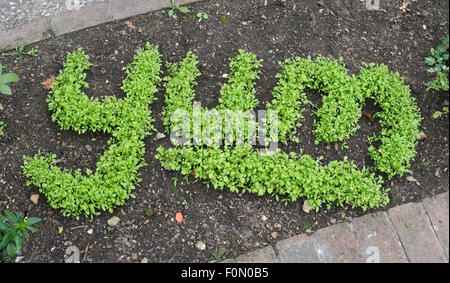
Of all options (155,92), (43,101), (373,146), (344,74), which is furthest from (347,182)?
(43,101)

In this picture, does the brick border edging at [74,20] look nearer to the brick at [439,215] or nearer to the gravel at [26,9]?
the gravel at [26,9]

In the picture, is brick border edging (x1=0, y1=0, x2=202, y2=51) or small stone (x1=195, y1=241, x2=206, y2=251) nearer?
small stone (x1=195, y1=241, x2=206, y2=251)

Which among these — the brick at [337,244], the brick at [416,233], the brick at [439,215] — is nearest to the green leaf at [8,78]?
the brick at [337,244]

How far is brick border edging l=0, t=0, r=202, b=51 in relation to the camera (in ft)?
13.0

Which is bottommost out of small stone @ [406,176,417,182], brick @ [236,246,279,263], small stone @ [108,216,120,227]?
brick @ [236,246,279,263]

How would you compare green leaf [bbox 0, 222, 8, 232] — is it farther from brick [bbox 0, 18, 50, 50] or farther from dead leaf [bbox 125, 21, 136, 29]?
dead leaf [bbox 125, 21, 136, 29]

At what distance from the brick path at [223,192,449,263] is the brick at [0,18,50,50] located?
310 centimetres

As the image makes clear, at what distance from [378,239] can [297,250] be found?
708 millimetres

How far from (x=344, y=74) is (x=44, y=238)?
316 centimetres

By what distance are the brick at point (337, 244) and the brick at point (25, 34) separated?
3.48 m

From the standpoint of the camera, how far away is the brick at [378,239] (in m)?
3.09

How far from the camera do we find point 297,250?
122 inches
